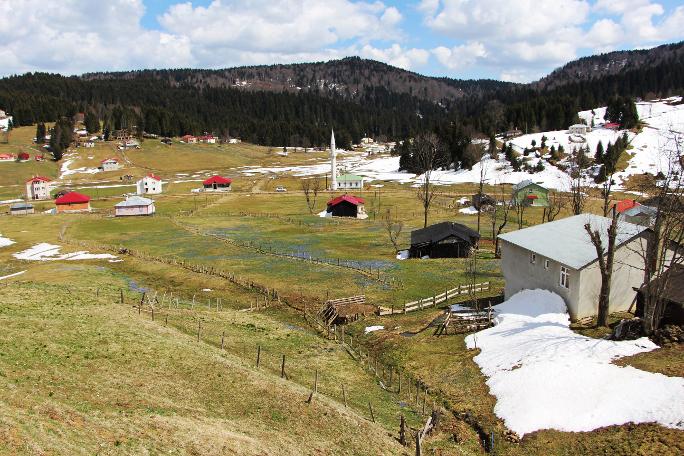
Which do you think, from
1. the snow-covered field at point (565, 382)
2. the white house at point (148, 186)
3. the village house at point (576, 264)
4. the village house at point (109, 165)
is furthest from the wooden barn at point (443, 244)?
the village house at point (109, 165)

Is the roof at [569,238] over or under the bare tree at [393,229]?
over

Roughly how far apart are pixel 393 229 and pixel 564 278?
45.1 meters

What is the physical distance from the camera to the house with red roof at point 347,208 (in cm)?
9725

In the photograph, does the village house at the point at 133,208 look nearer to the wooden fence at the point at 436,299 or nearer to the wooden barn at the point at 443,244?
the wooden barn at the point at 443,244

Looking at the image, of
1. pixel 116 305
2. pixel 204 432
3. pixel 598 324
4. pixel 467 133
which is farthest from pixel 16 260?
pixel 467 133

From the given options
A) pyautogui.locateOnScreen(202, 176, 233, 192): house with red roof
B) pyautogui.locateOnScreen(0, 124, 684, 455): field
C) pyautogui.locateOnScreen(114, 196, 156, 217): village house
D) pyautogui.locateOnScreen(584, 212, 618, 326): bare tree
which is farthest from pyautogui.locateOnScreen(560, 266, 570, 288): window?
pyautogui.locateOnScreen(202, 176, 233, 192): house with red roof

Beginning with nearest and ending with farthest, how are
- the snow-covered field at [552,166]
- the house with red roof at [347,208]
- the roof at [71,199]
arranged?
1. the house with red roof at [347,208]
2. the roof at [71,199]
3. the snow-covered field at [552,166]

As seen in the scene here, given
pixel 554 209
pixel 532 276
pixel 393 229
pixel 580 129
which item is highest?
pixel 580 129

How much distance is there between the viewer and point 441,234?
6366 cm

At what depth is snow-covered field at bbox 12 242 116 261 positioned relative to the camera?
63.1 meters

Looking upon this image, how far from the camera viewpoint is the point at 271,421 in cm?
2019

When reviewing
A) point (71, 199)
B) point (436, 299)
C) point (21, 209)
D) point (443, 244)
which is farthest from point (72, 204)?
point (436, 299)

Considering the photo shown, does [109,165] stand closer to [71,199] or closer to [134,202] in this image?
[71,199]

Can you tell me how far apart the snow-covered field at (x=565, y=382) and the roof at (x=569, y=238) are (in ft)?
13.8
